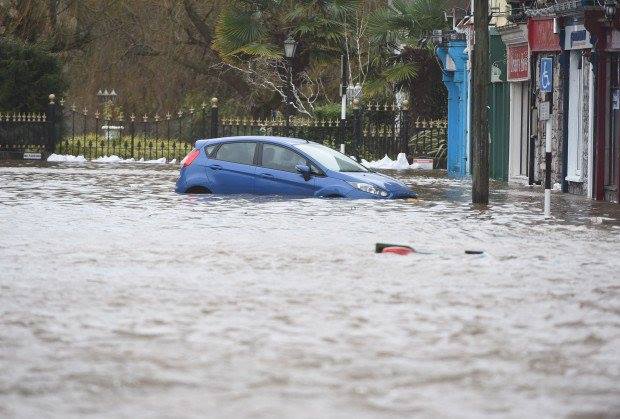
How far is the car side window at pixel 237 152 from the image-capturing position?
28.1 metres

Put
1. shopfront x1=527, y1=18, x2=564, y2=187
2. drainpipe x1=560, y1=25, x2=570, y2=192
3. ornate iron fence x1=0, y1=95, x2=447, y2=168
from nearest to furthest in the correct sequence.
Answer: drainpipe x1=560, y1=25, x2=570, y2=192 → shopfront x1=527, y1=18, x2=564, y2=187 → ornate iron fence x1=0, y1=95, x2=447, y2=168

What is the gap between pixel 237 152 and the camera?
92.8 ft

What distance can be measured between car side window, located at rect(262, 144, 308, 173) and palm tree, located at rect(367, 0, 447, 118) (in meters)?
20.6

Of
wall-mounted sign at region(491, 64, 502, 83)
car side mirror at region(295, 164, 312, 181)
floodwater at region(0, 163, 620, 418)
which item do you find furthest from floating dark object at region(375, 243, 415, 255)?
wall-mounted sign at region(491, 64, 502, 83)

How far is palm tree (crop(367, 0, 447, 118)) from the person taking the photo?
1911 inches

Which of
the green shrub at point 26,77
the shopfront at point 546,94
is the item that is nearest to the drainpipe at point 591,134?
the shopfront at point 546,94

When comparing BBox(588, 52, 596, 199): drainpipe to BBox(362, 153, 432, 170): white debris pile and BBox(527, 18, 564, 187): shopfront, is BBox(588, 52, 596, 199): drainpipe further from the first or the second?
BBox(362, 153, 432, 170): white debris pile

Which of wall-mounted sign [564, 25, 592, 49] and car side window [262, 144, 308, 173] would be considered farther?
wall-mounted sign [564, 25, 592, 49]

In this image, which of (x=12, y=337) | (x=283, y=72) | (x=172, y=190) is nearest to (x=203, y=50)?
(x=283, y=72)

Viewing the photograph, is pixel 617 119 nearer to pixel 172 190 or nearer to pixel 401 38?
pixel 172 190

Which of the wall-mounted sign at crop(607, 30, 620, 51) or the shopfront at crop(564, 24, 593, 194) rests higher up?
the wall-mounted sign at crop(607, 30, 620, 51)

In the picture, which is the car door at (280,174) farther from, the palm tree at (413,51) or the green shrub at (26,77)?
the green shrub at (26,77)

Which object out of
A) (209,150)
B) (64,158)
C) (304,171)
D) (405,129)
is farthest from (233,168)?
(64,158)

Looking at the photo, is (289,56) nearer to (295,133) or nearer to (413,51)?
(295,133)
